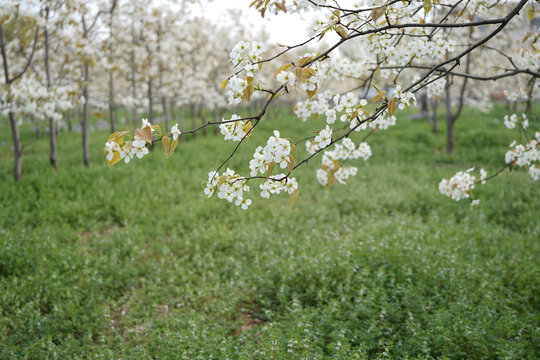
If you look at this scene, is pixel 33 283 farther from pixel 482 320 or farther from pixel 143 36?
pixel 143 36

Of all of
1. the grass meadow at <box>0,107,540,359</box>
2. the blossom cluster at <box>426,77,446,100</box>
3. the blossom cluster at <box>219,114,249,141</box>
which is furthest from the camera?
the blossom cluster at <box>426,77,446,100</box>

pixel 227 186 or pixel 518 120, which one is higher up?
pixel 518 120

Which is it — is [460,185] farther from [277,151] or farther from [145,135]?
[145,135]

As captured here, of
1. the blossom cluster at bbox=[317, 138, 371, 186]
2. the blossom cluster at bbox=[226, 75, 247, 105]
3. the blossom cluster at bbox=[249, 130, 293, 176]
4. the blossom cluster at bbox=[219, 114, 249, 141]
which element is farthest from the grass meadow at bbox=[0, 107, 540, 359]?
the blossom cluster at bbox=[226, 75, 247, 105]

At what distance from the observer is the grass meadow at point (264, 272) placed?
3.23m

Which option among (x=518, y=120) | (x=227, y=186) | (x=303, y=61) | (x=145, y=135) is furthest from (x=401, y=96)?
(x=518, y=120)

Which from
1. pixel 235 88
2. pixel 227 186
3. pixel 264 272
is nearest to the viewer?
pixel 235 88

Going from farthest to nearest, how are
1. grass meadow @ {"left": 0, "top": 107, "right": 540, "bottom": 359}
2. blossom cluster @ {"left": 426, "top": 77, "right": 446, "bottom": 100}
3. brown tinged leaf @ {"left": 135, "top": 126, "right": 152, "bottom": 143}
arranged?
blossom cluster @ {"left": 426, "top": 77, "right": 446, "bottom": 100} < grass meadow @ {"left": 0, "top": 107, "right": 540, "bottom": 359} < brown tinged leaf @ {"left": 135, "top": 126, "right": 152, "bottom": 143}

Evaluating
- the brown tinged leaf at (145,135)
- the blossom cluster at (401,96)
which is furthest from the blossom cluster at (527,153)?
the brown tinged leaf at (145,135)

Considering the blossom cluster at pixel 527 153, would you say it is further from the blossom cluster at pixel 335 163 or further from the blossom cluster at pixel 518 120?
the blossom cluster at pixel 335 163

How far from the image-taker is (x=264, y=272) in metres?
4.61

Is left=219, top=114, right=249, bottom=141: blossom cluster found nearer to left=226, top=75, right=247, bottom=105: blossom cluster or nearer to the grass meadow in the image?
left=226, top=75, right=247, bottom=105: blossom cluster

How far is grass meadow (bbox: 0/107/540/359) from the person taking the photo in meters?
3.23

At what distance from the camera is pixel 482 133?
1201 centimetres
